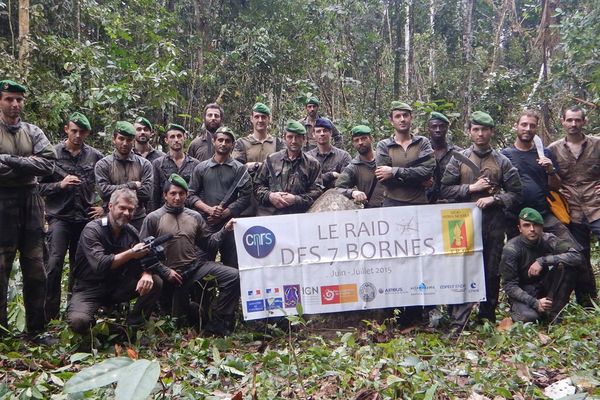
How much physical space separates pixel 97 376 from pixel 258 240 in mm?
4068

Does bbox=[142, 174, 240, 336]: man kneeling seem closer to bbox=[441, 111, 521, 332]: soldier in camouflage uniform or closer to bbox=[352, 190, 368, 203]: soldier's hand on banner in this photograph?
bbox=[352, 190, 368, 203]: soldier's hand on banner

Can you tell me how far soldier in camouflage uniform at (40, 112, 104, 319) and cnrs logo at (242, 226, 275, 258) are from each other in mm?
1593

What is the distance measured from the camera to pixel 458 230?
19.8 ft

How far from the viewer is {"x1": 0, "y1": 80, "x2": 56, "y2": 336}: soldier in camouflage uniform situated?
5.06 m

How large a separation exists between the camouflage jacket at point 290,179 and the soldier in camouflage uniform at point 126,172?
1235 millimetres

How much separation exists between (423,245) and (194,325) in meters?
2.51

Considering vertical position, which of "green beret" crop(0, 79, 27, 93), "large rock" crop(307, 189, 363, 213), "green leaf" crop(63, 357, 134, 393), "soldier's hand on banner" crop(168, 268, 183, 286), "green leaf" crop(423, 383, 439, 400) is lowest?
"green leaf" crop(423, 383, 439, 400)

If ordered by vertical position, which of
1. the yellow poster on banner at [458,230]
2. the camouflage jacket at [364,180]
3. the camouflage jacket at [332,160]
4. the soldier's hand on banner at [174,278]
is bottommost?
the soldier's hand on banner at [174,278]

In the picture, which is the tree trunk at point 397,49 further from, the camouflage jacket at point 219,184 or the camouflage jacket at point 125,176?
the camouflage jacket at point 125,176

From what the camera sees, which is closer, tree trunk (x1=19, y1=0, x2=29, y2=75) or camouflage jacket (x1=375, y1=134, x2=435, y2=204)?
camouflage jacket (x1=375, y1=134, x2=435, y2=204)

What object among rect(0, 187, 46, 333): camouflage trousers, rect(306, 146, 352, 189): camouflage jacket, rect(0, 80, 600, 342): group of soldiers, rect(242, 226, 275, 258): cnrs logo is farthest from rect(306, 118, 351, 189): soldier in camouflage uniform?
rect(0, 187, 46, 333): camouflage trousers

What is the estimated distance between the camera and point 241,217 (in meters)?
6.45

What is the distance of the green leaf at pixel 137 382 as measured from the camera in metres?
1.85

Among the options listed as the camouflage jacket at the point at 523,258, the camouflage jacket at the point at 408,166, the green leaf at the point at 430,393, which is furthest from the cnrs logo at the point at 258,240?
the green leaf at the point at 430,393
